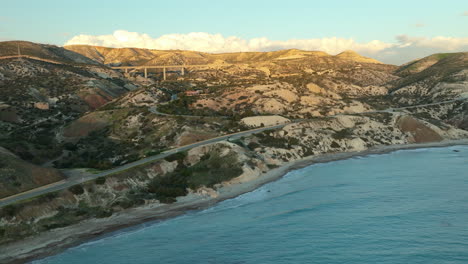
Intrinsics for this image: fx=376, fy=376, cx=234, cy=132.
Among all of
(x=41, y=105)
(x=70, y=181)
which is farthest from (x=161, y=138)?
(x=41, y=105)

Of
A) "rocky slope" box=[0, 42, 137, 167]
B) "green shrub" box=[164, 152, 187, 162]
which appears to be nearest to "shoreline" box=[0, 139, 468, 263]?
"green shrub" box=[164, 152, 187, 162]

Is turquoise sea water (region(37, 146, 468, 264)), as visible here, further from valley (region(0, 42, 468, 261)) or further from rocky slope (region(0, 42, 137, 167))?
rocky slope (region(0, 42, 137, 167))

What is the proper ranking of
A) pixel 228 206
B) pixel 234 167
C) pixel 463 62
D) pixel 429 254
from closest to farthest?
pixel 429 254 → pixel 228 206 → pixel 234 167 → pixel 463 62

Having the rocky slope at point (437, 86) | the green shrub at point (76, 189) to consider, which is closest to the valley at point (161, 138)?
the green shrub at point (76, 189)

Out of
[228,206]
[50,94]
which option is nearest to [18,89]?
[50,94]

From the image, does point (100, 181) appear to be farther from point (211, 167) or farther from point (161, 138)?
point (161, 138)

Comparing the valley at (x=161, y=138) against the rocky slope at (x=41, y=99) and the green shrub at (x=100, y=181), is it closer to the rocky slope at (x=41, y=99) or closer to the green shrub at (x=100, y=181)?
the green shrub at (x=100, y=181)

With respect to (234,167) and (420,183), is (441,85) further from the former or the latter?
(234,167)

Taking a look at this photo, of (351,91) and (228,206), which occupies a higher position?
(351,91)
